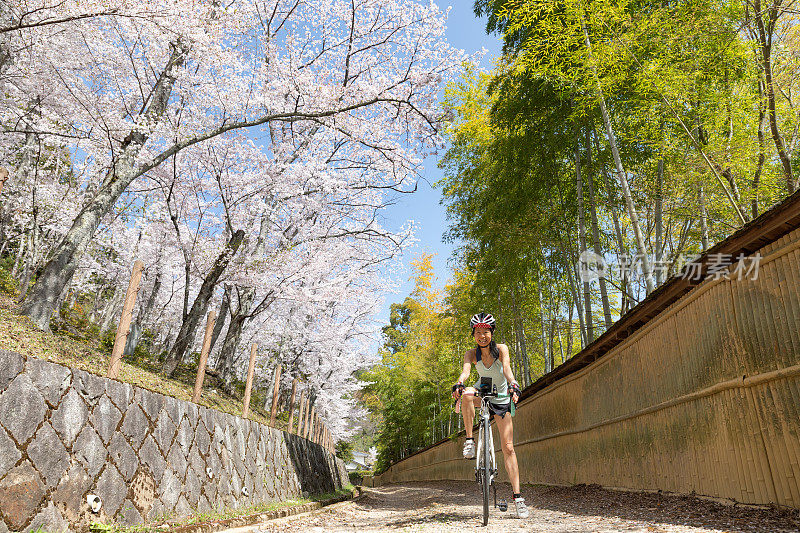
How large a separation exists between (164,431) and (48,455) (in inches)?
50.9

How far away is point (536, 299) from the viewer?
1363 cm

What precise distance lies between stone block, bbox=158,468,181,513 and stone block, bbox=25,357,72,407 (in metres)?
1.33

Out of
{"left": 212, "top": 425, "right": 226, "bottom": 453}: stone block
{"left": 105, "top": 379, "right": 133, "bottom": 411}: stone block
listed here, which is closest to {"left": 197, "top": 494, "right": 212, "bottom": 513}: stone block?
{"left": 212, "top": 425, "right": 226, "bottom": 453}: stone block

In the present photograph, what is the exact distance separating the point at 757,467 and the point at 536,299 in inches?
420

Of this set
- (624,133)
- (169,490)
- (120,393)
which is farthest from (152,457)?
(624,133)

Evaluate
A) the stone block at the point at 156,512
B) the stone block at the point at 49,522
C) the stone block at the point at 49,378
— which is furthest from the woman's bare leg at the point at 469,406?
the stone block at the point at 49,378

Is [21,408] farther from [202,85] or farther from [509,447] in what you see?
[202,85]

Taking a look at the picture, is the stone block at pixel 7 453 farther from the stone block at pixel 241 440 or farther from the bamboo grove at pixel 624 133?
the bamboo grove at pixel 624 133

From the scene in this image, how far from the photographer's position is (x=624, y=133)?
27.5ft

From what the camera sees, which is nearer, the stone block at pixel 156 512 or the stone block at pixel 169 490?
the stone block at pixel 156 512

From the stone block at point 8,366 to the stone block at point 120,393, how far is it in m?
0.78

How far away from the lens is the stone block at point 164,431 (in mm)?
4000

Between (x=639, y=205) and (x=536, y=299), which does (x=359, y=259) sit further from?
(x=639, y=205)

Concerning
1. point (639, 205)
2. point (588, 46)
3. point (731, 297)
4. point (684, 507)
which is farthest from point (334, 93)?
point (684, 507)
